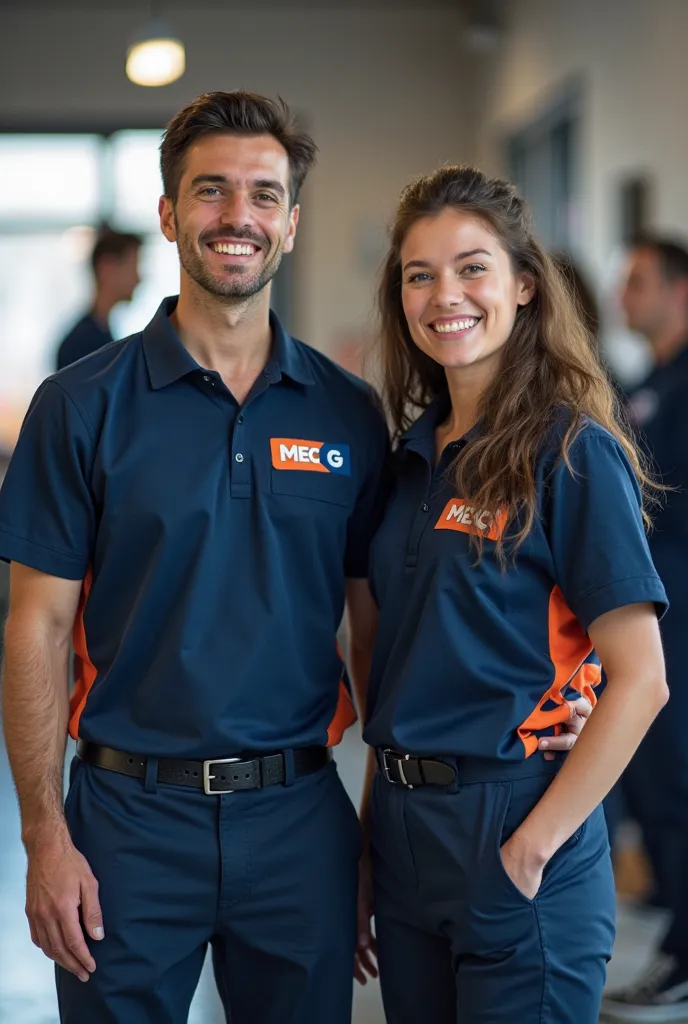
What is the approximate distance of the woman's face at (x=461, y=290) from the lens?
1.95 m

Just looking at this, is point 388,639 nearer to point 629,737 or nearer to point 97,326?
point 629,737

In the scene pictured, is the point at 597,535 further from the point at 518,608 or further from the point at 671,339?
the point at 671,339

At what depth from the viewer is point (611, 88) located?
6316 millimetres

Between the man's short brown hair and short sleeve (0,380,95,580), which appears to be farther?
the man's short brown hair

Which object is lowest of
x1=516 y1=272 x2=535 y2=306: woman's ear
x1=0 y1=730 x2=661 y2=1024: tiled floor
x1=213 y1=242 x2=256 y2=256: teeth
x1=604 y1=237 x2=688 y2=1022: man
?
x1=0 y1=730 x2=661 y2=1024: tiled floor

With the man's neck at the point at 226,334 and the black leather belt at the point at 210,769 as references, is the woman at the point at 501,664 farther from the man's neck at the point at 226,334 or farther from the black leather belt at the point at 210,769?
the man's neck at the point at 226,334

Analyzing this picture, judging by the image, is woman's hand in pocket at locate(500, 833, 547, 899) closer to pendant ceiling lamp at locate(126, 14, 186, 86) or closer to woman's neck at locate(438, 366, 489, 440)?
woman's neck at locate(438, 366, 489, 440)

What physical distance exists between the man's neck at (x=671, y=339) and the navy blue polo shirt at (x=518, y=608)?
2.14 metres

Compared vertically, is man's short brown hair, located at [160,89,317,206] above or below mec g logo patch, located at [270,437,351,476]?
above

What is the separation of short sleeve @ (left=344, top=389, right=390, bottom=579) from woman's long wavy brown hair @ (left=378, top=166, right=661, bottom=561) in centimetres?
11

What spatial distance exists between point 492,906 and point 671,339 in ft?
8.26

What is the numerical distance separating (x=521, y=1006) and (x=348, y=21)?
9.08 m

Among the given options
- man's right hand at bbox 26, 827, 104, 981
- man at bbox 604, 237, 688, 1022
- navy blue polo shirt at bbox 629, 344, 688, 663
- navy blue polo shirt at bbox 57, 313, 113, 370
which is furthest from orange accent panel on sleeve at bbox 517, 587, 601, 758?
navy blue polo shirt at bbox 57, 313, 113, 370

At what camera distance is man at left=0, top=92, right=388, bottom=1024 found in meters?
1.86
